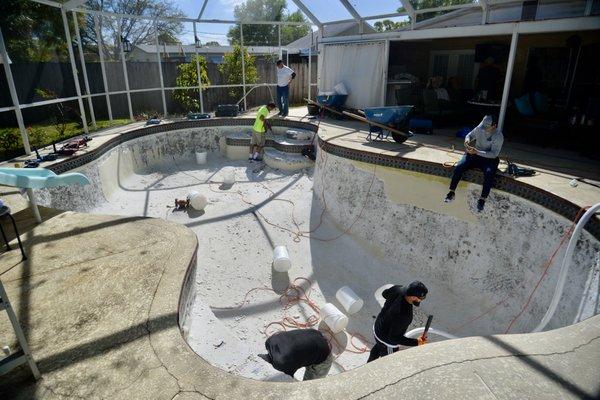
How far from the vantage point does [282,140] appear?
1209 centimetres

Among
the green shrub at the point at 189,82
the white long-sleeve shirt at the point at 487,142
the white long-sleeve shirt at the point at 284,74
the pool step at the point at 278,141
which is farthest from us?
the green shrub at the point at 189,82

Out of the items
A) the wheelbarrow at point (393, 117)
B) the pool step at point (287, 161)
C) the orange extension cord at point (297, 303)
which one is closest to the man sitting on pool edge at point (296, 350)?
the orange extension cord at point (297, 303)

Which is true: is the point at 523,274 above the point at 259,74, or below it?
below

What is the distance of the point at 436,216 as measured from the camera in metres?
6.93

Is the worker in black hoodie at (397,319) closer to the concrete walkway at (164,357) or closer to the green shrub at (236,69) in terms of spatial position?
the concrete walkway at (164,357)

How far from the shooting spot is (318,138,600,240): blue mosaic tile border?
16.9ft

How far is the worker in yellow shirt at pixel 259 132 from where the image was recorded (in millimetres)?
11016

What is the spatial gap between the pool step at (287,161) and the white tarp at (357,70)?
327cm

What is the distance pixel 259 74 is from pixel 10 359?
16.7 meters

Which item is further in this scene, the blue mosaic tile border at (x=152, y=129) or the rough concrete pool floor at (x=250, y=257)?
the blue mosaic tile border at (x=152, y=129)

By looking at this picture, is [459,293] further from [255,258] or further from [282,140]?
[282,140]

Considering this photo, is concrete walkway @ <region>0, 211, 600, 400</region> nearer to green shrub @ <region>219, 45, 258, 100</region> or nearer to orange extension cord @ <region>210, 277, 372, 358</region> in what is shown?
orange extension cord @ <region>210, 277, 372, 358</region>

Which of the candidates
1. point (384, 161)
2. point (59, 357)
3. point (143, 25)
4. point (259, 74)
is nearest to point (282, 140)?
point (384, 161)

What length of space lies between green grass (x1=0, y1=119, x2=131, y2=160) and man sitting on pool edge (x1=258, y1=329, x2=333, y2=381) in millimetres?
7361
